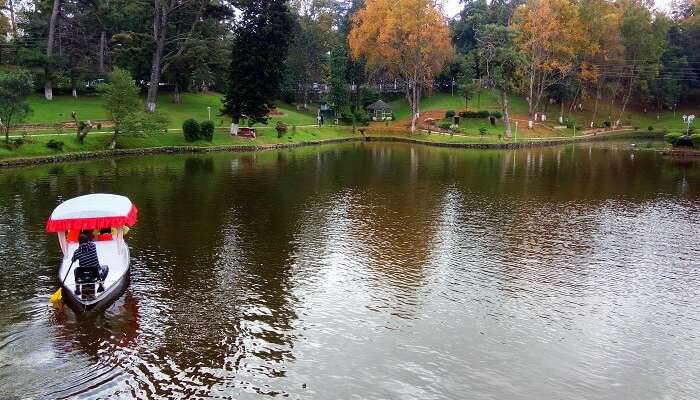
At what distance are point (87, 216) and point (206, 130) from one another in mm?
45199

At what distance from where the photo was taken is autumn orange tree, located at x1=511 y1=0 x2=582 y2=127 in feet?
258

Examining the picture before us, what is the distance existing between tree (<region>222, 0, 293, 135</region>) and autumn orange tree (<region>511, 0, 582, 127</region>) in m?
35.7

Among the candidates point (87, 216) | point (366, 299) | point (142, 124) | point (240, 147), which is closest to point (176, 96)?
point (240, 147)

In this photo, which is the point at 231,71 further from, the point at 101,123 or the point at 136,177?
the point at 136,177

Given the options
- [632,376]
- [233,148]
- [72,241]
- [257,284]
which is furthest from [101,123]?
[632,376]

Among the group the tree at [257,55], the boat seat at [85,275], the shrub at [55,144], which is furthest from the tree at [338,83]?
the boat seat at [85,275]

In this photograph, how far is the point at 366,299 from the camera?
732 inches

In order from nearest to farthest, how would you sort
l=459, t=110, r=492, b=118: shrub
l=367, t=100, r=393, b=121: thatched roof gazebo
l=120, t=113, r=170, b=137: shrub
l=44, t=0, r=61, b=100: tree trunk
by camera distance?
1. l=120, t=113, r=170, b=137: shrub
2. l=44, t=0, r=61, b=100: tree trunk
3. l=459, t=110, r=492, b=118: shrub
4. l=367, t=100, r=393, b=121: thatched roof gazebo

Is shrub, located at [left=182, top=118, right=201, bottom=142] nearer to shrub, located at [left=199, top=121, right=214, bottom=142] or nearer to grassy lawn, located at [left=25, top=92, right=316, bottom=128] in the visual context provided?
shrub, located at [left=199, top=121, right=214, bottom=142]

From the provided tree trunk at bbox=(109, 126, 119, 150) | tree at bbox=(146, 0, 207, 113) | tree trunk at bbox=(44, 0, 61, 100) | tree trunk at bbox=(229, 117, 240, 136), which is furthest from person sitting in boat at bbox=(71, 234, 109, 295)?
tree trunk at bbox=(44, 0, 61, 100)

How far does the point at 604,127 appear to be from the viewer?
95.0 metres

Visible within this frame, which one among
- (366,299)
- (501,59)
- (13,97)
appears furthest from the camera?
(501,59)

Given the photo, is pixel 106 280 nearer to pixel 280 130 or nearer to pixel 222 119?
pixel 280 130

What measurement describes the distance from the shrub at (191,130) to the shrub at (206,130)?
50 centimetres
